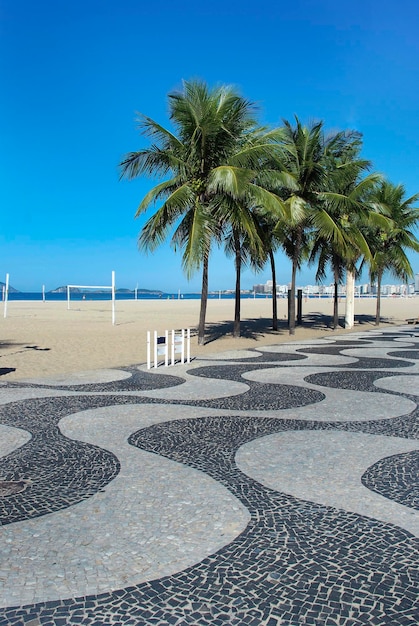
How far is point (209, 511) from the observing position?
4.02 m

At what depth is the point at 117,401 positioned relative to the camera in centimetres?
827

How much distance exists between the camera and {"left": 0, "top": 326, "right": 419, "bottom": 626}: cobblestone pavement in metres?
2.84

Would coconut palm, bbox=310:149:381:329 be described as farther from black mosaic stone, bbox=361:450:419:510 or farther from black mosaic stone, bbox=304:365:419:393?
black mosaic stone, bbox=361:450:419:510

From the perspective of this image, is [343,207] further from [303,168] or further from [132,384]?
[132,384]

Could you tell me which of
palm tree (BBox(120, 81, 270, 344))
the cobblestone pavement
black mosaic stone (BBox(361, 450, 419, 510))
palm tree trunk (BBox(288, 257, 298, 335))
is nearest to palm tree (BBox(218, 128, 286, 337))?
palm tree (BBox(120, 81, 270, 344))

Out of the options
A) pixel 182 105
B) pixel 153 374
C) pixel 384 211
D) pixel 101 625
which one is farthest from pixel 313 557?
pixel 384 211

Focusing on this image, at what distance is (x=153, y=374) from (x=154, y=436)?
5.08 m

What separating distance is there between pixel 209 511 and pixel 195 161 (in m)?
13.7

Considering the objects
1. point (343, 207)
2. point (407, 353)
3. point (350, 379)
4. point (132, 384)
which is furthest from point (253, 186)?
point (132, 384)

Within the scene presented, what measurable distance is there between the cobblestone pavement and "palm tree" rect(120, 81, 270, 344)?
812cm

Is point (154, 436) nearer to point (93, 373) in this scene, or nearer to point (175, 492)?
point (175, 492)

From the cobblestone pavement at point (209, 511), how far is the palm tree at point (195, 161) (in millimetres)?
Result: 8124

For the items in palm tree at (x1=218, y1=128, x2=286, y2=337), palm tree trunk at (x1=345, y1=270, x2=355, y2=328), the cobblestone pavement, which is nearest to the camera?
the cobblestone pavement

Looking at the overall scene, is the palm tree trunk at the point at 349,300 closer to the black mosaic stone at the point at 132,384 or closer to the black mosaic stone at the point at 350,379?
the black mosaic stone at the point at 350,379
